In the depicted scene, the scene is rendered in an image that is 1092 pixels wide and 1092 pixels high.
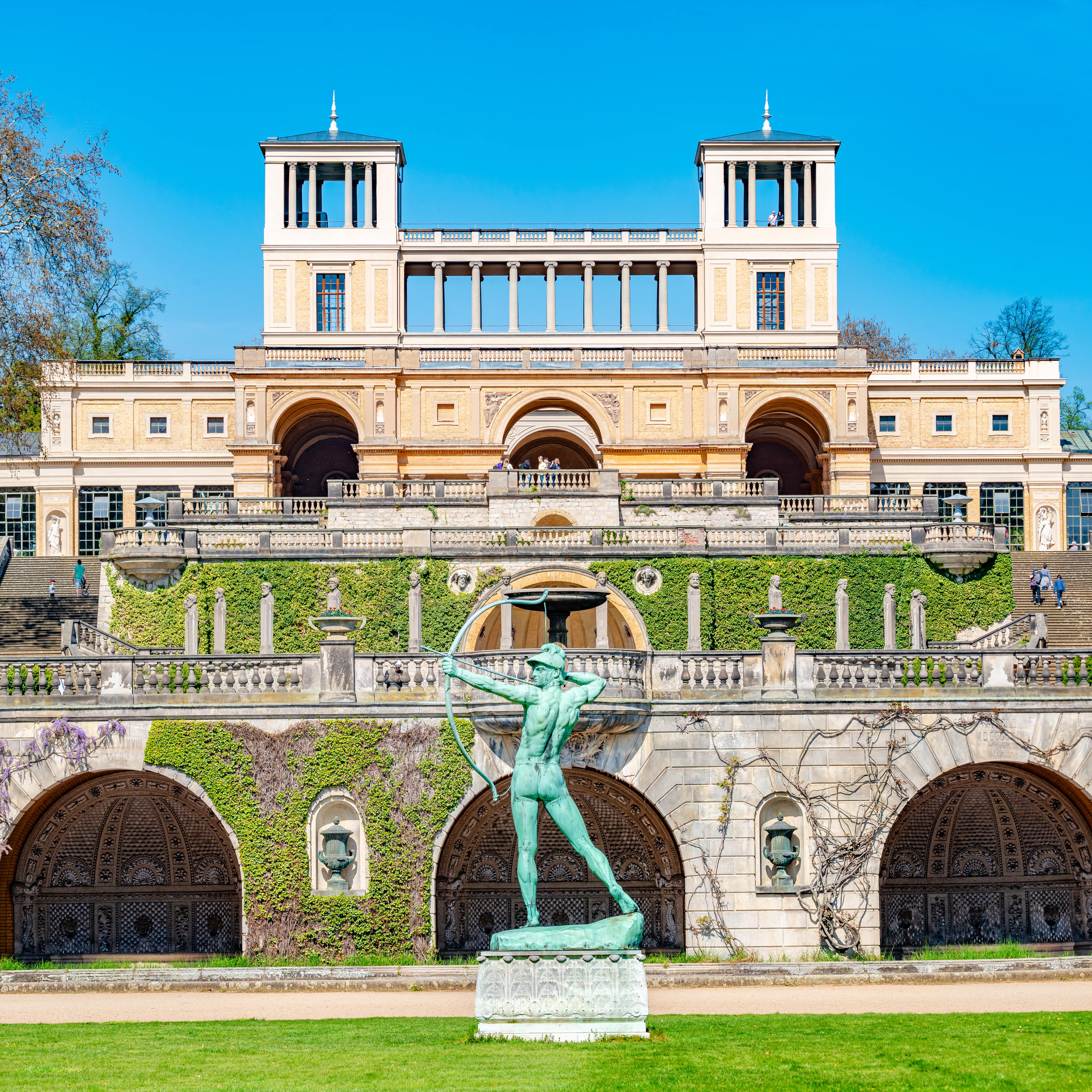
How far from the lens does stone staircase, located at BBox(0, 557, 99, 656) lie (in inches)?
1366

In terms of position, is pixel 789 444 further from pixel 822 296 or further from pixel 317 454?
pixel 317 454

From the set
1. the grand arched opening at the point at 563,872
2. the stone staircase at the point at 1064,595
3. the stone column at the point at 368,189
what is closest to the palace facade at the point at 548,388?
the stone column at the point at 368,189

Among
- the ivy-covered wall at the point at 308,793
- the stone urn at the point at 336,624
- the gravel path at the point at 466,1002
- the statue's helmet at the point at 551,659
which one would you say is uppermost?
the stone urn at the point at 336,624

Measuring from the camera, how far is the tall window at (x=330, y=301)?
194ft

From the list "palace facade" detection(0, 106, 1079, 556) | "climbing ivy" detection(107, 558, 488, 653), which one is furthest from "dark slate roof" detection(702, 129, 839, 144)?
"climbing ivy" detection(107, 558, 488, 653)

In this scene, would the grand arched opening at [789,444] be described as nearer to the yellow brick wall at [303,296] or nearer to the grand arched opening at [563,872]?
the yellow brick wall at [303,296]

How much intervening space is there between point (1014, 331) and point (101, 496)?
4145 cm

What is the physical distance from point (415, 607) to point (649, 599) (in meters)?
5.23

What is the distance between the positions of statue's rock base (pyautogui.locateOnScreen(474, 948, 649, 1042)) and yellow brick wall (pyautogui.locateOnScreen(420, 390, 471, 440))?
126 ft

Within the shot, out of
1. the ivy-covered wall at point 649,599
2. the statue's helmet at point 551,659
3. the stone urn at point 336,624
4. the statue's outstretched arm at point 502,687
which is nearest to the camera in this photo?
the statue's outstretched arm at point 502,687

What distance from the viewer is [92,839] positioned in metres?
25.8

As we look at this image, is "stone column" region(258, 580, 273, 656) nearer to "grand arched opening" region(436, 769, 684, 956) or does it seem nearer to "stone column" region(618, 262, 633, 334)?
"grand arched opening" region(436, 769, 684, 956)

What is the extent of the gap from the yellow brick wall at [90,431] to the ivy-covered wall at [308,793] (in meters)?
35.8

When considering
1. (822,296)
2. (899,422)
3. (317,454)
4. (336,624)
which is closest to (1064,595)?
(336,624)
